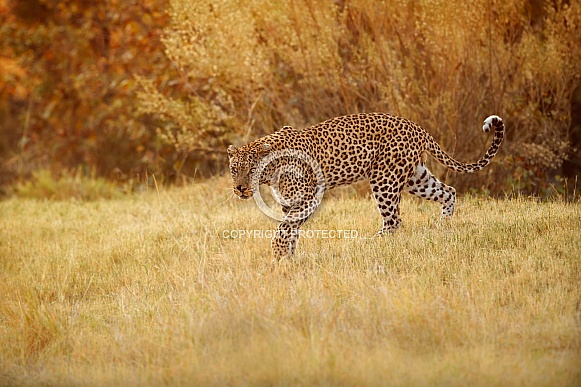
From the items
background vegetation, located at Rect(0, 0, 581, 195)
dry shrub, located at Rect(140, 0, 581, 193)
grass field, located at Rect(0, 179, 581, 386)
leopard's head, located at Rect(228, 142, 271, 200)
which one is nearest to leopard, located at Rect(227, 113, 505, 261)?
leopard's head, located at Rect(228, 142, 271, 200)

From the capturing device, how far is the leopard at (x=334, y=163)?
23.4ft

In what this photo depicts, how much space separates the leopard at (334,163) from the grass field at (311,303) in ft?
1.29

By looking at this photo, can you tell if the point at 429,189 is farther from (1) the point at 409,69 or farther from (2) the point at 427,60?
(2) the point at 427,60

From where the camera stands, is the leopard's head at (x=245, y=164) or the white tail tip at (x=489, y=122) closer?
the leopard's head at (x=245, y=164)

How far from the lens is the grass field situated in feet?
16.3

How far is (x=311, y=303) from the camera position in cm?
584

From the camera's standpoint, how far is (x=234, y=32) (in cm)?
989

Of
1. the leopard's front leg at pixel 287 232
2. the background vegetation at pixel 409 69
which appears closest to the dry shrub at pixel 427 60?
the background vegetation at pixel 409 69

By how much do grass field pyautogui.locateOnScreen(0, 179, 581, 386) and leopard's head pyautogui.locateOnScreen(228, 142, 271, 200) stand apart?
2.16 feet

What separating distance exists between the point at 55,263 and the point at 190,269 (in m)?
1.79

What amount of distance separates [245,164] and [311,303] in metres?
1.67

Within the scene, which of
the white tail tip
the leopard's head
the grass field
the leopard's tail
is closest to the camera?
the grass field

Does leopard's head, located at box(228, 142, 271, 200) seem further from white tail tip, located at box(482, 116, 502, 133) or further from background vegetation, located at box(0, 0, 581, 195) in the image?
background vegetation, located at box(0, 0, 581, 195)

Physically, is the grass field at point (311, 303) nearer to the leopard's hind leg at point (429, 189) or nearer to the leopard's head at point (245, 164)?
the leopard's hind leg at point (429, 189)
